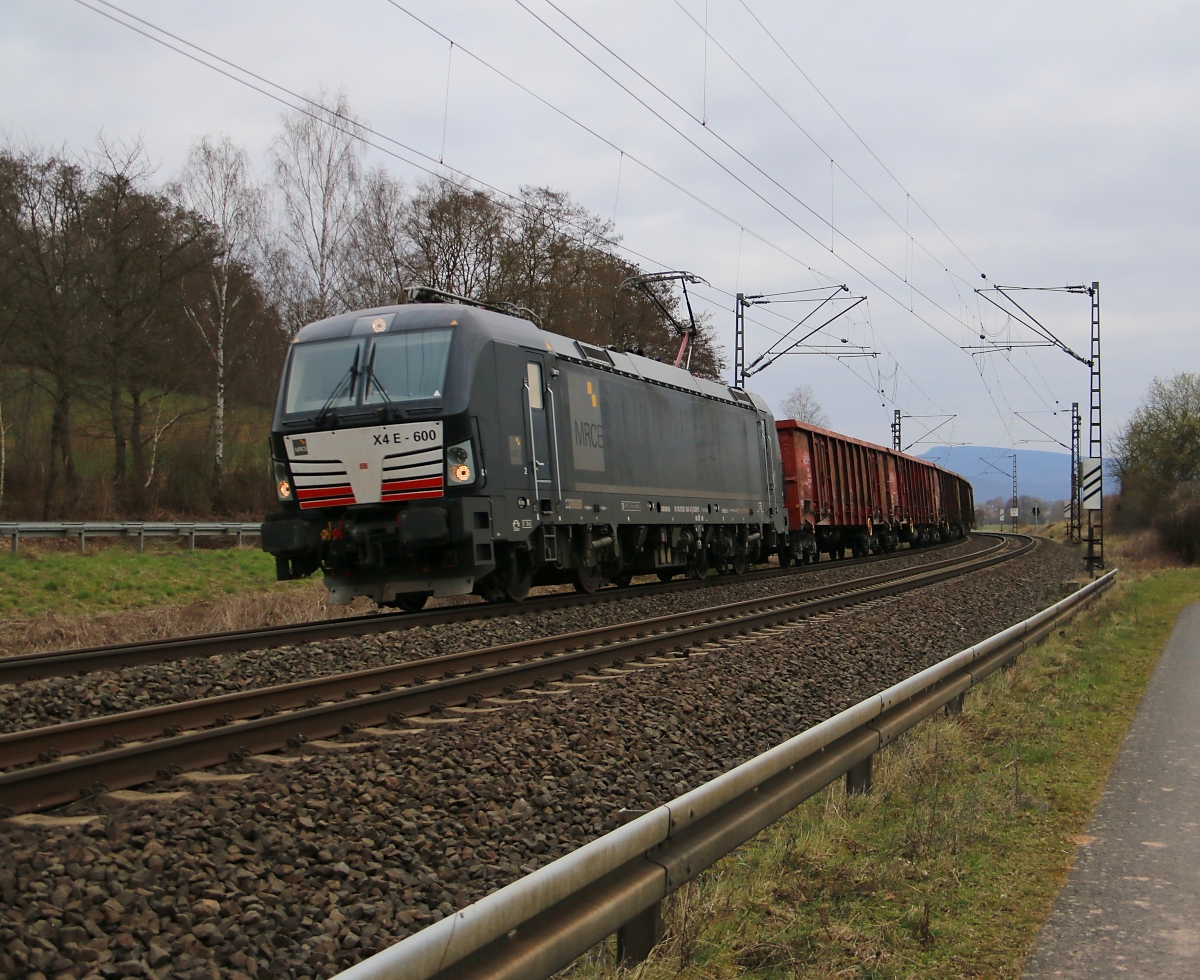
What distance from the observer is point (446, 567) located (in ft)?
39.0

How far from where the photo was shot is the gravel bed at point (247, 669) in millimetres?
7373

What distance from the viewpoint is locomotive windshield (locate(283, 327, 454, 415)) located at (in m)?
12.0

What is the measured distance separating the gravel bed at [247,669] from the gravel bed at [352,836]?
2222mm

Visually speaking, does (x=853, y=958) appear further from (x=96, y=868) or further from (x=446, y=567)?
(x=446, y=567)

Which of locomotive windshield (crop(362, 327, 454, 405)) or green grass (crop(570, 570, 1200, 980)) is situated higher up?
locomotive windshield (crop(362, 327, 454, 405))

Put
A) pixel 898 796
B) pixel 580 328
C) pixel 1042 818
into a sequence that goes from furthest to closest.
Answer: pixel 580 328, pixel 898 796, pixel 1042 818

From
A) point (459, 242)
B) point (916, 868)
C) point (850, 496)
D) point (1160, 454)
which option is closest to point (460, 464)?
point (916, 868)

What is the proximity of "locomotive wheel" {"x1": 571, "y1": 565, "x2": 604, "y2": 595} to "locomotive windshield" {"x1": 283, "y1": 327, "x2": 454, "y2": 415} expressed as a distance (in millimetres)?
4243

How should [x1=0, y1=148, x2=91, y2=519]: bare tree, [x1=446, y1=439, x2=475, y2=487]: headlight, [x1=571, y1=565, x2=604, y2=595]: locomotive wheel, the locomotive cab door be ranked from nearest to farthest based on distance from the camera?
[x1=446, y1=439, x2=475, y2=487]: headlight < the locomotive cab door < [x1=571, y1=565, x2=604, y2=595]: locomotive wheel < [x1=0, y1=148, x2=91, y2=519]: bare tree

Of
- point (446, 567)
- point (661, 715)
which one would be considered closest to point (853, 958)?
point (661, 715)

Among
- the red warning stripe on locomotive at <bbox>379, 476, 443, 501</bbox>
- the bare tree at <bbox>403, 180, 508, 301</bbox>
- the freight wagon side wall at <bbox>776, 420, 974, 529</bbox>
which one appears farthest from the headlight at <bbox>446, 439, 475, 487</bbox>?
the bare tree at <bbox>403, 180, 508, 301</bbox>

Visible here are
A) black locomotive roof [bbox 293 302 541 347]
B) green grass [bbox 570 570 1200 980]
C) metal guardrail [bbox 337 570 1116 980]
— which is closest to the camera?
metal guardrail [bbox 337 570 1116 980]

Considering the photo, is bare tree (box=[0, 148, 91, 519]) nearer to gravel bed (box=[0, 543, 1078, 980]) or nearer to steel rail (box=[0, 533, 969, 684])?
steel rail (box=[0, 533, 969, 684])

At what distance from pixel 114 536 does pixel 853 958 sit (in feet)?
85.1
